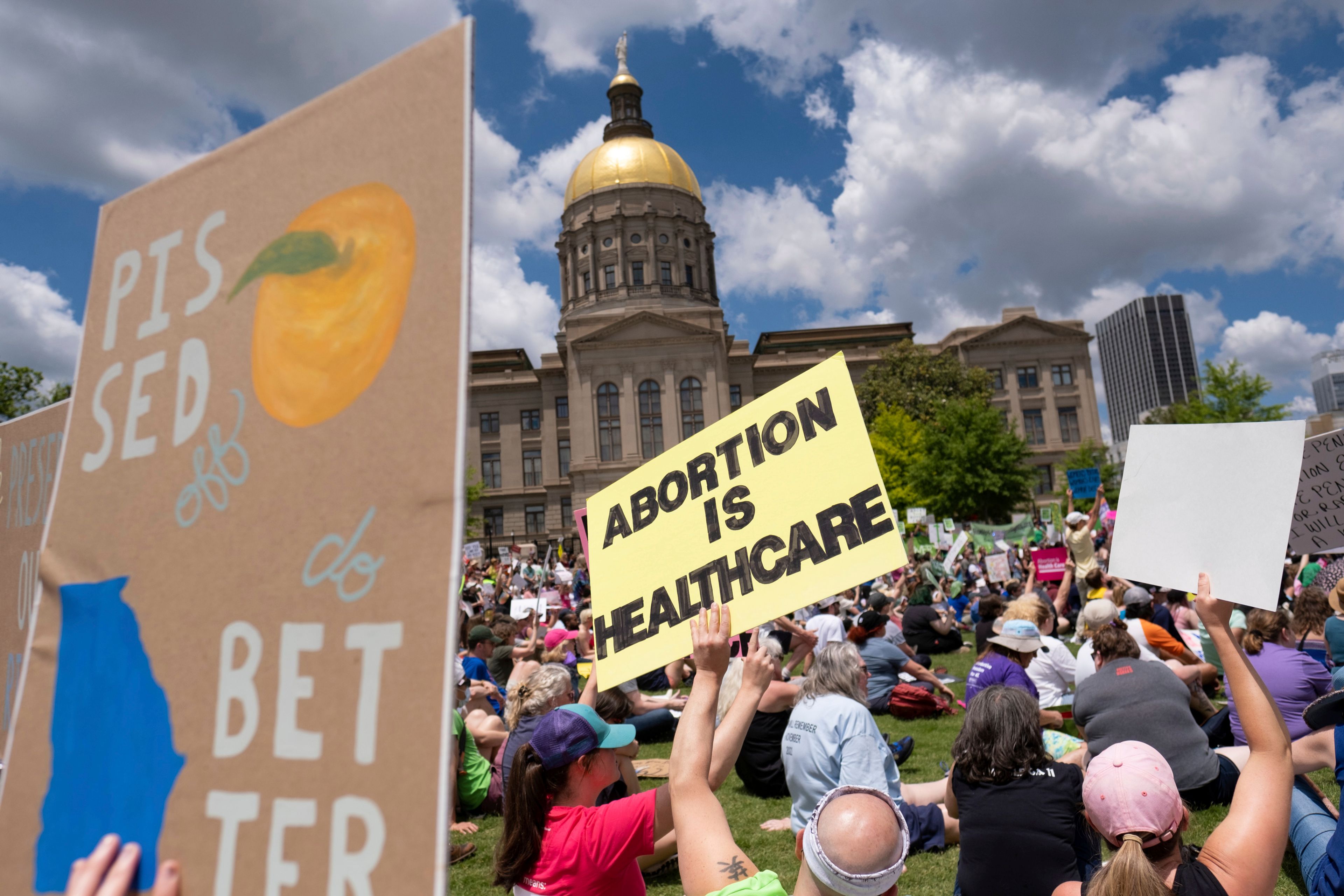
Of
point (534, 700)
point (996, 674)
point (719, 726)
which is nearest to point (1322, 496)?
point (996, 674)

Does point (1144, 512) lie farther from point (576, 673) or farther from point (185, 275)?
point (576, 673)

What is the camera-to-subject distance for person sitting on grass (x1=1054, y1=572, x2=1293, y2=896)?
7.00 feet

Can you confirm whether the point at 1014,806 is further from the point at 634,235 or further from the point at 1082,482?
the point at 634,235

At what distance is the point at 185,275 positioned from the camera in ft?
4.99

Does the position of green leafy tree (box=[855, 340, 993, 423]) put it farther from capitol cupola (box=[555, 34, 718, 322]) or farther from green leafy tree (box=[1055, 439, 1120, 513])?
capitol cupola (box=[555, 34, 718, 322])

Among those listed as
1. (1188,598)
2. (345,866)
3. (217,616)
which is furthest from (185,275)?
(1188,598)

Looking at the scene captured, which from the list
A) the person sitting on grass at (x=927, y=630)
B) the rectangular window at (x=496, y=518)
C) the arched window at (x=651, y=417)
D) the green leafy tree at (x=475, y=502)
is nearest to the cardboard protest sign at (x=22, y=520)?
the person sitting on grass at (x=927, y=630)

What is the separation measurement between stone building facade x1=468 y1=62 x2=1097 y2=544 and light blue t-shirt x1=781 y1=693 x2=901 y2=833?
48.7m

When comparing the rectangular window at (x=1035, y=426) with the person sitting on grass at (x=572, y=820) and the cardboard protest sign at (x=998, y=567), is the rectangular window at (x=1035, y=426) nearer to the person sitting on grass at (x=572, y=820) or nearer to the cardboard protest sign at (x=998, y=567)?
the cardboard protest sign at (x=998, y=567)

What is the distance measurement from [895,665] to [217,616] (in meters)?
8.60

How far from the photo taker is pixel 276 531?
49.8 inches

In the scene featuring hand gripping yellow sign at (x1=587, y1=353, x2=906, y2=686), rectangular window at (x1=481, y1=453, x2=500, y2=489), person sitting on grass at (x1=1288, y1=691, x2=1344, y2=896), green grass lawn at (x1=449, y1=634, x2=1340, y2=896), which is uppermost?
rectangular window at (x1=481, y1=453, x2=500, y2=489)

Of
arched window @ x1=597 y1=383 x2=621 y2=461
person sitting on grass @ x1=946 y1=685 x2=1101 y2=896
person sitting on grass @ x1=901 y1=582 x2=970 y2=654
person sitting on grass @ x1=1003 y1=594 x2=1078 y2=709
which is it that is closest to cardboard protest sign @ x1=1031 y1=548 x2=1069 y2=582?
person sitting on grass @ x1=901 y1=582 x2=970 y2=654

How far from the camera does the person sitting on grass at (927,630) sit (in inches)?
488
